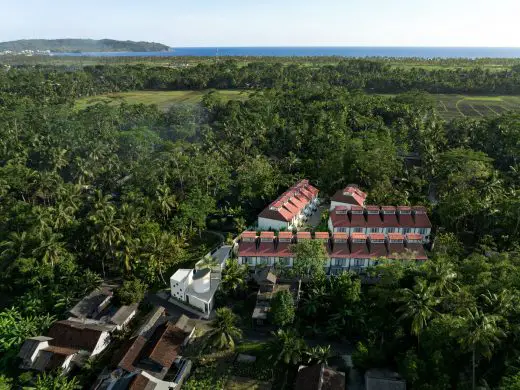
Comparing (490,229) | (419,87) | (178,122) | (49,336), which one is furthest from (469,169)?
(419,87)

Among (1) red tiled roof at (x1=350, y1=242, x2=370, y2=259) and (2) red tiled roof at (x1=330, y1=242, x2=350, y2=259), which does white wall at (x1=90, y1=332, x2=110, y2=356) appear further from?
(1) red tiled roof at (x1=350, y1=242, x2=370, y2=259)

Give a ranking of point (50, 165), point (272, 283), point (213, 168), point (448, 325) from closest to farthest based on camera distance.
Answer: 1. point (448, 325)
2. point (272, 283)
3. point (213, 168)
4. point (50, 165)

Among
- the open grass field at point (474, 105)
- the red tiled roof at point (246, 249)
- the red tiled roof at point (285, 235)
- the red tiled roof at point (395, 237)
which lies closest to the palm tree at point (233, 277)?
the red tiled roof at point (246, 249)

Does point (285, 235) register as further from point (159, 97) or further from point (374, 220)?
point (159, 97)

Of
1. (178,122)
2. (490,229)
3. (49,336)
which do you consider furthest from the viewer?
(178,122)

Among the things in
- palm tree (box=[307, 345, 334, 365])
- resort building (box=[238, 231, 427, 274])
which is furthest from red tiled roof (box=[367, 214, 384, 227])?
palm tree (box=[307, 345, 334, 365])

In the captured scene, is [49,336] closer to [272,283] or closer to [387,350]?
[272,283]

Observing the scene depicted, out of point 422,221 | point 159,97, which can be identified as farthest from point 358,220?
point 159,97
